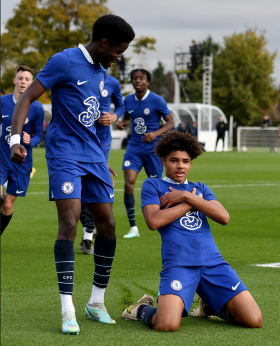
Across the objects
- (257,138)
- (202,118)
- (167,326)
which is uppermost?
(167,326)

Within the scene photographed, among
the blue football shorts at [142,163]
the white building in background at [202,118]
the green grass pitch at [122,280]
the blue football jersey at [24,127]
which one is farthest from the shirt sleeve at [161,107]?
the white building in background at [202,118]

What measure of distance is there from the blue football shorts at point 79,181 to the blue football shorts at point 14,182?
304 cm

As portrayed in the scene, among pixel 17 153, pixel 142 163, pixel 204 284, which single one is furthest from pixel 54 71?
pixel 142 163

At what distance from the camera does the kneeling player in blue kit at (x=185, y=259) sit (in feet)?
14.2

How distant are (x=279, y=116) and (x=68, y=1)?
1114 inches

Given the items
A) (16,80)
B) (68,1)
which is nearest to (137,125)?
(16,80)

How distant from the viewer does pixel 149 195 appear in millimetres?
4688

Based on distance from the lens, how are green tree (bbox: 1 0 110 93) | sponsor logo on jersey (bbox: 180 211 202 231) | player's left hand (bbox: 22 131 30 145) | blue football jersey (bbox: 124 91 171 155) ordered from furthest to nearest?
green tree (bbox: 1 0 110 93) → blue football jersey (bbox: 124 91 171 155) → player's left hand (bbox: 22 131 30 145) → sponsor logo on jersey (bbox: 180 211 202 231)

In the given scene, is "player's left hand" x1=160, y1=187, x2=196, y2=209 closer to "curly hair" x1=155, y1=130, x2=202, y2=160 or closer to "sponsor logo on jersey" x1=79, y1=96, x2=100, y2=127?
"curly hair" x1=155, y1=130, x2=202, y2=160

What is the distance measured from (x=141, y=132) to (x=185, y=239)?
522 centimetres

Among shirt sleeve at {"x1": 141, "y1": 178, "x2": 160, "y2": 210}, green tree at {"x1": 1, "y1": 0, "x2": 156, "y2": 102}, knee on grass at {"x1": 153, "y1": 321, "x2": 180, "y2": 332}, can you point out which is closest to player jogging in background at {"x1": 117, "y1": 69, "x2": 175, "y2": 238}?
shirt sleeve at {"x1": 141, "y1": 178, "x2": 160, "y2": 210}

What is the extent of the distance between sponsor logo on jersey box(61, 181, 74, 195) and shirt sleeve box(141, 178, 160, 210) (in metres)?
0.57

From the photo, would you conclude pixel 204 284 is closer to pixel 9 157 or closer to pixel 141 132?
pixel 9 157

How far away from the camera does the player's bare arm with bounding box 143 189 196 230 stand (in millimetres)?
4500
